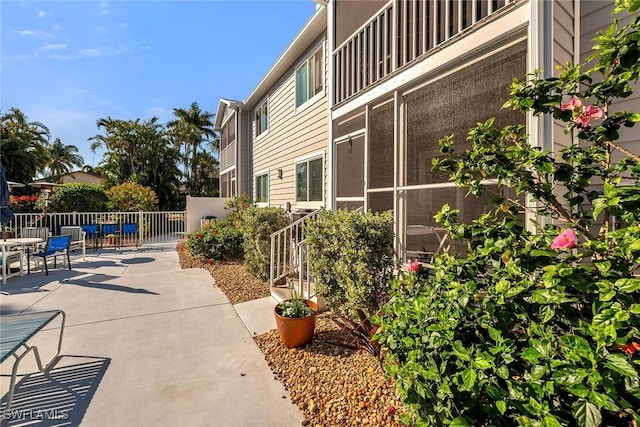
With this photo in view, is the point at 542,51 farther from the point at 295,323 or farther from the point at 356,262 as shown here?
the point at 295,323

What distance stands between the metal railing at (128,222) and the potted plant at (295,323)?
36.9 ft

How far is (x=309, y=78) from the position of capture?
781 cm

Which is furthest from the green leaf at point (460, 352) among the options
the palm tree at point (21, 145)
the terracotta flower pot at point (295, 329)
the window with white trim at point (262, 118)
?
→ the palm tree at point (21, 145)

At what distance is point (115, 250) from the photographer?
437 inches

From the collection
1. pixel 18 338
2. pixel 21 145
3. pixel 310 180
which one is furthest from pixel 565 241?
pixel 21 145

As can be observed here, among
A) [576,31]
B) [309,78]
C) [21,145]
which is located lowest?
[576,31]

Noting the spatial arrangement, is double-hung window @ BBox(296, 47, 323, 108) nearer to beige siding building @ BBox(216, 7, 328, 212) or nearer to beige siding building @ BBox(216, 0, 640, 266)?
beige siding building @ BBox(216, 7, 328, 212)

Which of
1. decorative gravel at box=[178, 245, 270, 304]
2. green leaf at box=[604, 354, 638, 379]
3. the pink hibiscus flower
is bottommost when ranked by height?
decorative gravel at box=[178, 245, 270, 304]

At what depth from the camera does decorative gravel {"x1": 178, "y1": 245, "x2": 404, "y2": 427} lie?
2400mm

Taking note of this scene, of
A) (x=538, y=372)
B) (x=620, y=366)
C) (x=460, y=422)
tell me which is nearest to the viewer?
(x=620, y=366)

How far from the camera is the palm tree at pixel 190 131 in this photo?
28.7 meters

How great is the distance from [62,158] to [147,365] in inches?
1570

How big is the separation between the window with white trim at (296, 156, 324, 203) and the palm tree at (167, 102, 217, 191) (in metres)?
24.9

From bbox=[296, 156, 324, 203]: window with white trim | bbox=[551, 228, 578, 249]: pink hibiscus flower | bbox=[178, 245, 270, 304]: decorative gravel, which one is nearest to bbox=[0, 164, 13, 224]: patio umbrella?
bbox=[178, 245, 270, 304]: decorative gravel
